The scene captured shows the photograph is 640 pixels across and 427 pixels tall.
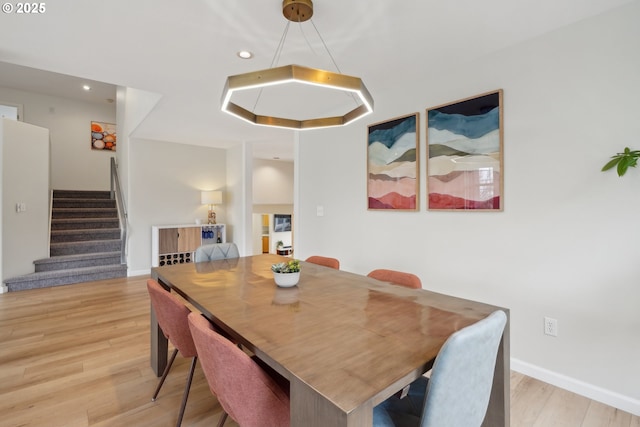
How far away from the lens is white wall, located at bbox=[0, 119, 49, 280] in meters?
4.19

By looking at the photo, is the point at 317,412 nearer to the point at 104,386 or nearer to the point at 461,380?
the point at 461,380

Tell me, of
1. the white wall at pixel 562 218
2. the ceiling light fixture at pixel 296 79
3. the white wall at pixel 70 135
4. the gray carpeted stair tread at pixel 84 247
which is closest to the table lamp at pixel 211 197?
the gray carpeted stair tread at pixel 84 247

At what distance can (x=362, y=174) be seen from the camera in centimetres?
333

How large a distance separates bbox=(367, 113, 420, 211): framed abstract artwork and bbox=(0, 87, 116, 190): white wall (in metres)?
7.27

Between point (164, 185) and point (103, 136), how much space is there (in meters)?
3.45

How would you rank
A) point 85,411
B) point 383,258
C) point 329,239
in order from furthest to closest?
point 329,239, point 383,258, point 85,411

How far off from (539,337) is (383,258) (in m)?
1.40

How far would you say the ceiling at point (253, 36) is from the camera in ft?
5.88

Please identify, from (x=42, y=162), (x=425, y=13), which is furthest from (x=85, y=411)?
(x=42, y=162)

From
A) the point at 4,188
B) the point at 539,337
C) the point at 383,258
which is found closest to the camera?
the point at 539,337

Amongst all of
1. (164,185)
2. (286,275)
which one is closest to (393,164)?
(286,275)

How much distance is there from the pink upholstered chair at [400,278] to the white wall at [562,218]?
0.83 m

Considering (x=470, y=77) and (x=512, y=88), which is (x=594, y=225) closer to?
(x=512, y=88)

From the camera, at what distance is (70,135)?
7020 mm
